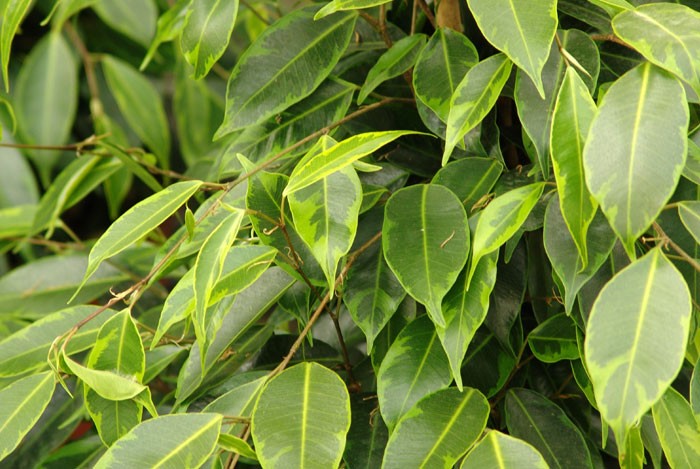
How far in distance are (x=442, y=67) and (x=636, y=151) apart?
181mm

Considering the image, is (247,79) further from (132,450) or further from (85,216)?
(85,216)

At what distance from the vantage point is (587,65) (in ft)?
1.63

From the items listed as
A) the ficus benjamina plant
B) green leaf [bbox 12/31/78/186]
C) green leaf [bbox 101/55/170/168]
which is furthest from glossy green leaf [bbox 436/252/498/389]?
green leaf [bbox 12/31/78/186]

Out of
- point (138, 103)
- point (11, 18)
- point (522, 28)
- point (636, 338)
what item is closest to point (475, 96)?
point (522, 28)

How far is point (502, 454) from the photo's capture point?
1.49 ft

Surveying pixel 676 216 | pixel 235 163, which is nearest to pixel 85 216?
pixel 235 163

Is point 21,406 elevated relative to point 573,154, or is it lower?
lower

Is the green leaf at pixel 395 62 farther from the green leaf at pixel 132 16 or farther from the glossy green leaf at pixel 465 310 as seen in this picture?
the green leaf at pixel 132 16

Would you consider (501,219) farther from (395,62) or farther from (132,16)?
(132,16)

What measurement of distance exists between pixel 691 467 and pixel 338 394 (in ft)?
0.65

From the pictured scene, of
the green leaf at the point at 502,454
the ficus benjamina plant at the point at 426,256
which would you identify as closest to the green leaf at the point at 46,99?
the ficus benjamina plant at the point at 426,256

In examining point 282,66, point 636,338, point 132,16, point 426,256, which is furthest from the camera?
point 132,16

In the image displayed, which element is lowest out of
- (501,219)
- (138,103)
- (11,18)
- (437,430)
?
(138,103)

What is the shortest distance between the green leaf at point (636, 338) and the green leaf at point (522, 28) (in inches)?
4.2
